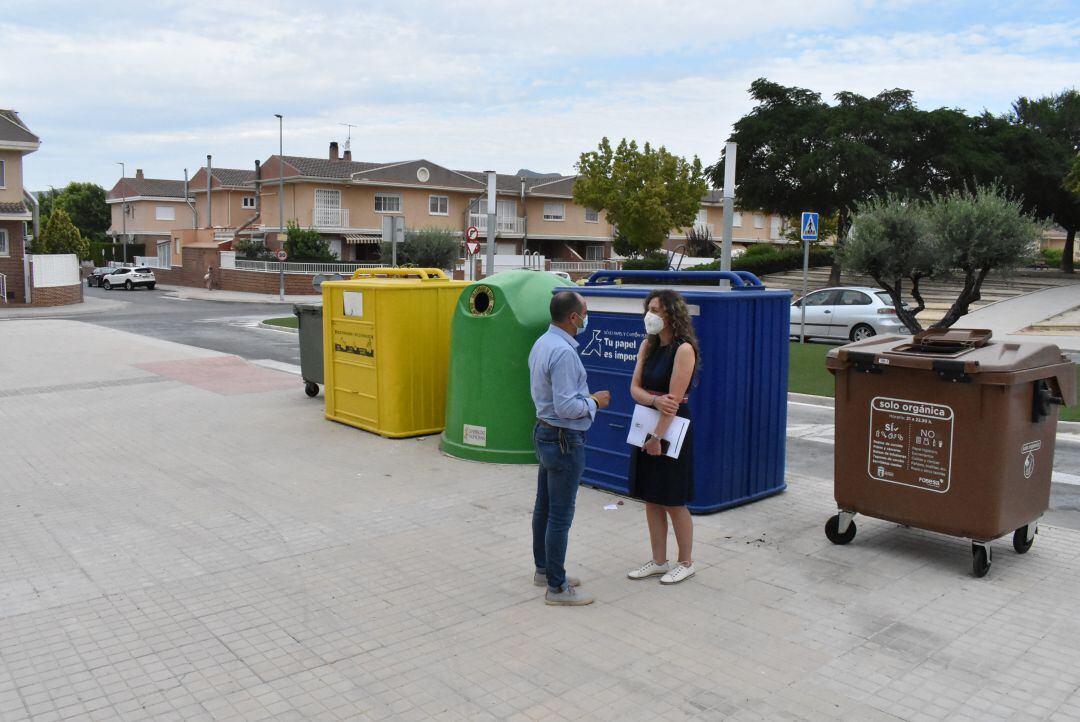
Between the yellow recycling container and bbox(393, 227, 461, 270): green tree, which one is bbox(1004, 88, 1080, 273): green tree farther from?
the yellow recycling container

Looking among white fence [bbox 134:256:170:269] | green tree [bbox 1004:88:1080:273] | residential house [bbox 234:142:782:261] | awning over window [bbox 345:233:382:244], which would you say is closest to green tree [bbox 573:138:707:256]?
residential house [bbox 234:142:782:261]

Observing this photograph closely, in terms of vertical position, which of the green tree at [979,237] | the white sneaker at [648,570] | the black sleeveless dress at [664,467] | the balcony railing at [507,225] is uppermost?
the balcony railing at [507,225]

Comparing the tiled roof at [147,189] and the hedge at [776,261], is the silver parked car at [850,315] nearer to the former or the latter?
the hedge at [776,261]

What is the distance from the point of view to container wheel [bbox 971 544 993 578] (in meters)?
5.52

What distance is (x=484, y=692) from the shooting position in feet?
13.4

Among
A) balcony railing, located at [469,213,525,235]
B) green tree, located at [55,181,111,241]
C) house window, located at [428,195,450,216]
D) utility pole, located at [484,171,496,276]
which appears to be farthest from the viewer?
green tree, located at [55,181,111,241]

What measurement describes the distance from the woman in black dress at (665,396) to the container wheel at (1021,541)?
229 centimetres

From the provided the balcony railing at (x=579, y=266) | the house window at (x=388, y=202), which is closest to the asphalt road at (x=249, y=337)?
the house window at (x=388, y=202)

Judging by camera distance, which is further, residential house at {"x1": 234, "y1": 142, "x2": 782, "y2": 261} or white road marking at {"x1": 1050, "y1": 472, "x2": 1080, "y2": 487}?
residential house at {"x1": 234, "y1": 142, "x2": 782, "y2": 261}

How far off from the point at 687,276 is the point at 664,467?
252 cm

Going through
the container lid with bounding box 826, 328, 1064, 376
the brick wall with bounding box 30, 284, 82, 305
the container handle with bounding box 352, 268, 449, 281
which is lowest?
the brick wall with bounding box 30, 284, 82, 305

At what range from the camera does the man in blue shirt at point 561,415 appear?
4.90m

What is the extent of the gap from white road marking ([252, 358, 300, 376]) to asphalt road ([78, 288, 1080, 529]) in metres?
0.21

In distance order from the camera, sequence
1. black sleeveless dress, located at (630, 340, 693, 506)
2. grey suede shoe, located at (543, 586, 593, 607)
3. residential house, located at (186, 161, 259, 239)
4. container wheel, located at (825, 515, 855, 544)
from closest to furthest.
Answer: grey suede shoe, located at (543, 586, 593, 607) → black sleeveless dress, located at (630, 340, 693, 506) → container wheel, located at (825, 515, 855, 544) → residential house, located at (186, 161, 259, 239)
